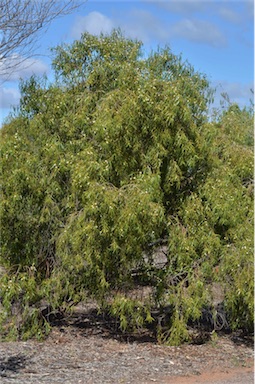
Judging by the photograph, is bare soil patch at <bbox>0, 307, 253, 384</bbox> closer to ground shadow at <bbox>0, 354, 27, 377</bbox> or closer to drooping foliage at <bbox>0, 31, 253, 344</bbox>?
ground shadow at <bbox>0, 354, 27, 377</bbox>

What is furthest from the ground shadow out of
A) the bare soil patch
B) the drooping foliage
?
the drooping foliage

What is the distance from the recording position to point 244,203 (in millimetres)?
9047

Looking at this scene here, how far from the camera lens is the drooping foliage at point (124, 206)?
839cm

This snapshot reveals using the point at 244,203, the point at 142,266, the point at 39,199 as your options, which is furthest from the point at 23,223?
the point at 244,203

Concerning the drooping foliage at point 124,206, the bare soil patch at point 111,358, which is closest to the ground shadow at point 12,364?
the bare soil patch at point 111,358

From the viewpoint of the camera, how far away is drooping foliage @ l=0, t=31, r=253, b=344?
839cm

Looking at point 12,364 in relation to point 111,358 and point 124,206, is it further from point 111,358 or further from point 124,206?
point 124,206

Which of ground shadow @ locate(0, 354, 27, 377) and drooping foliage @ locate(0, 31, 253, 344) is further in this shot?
drooping foliage @ locate(0, 31, 253, 344)

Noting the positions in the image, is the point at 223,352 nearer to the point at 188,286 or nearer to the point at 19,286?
the point at 188,286

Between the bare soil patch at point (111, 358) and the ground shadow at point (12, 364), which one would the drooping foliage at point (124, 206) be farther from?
the ground shadow at point (12, 364)

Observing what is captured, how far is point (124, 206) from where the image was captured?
8.16 metres

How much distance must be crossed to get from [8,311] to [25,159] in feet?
7.09

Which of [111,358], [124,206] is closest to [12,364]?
[111,358]

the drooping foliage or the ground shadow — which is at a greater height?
the drooping foliage
